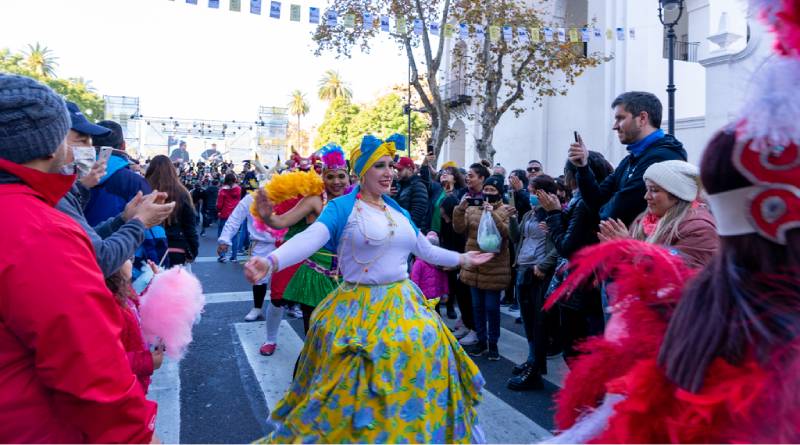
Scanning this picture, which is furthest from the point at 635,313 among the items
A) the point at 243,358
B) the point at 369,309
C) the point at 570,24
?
the point at 570,24

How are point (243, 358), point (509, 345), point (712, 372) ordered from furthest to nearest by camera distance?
1. point (509, 345)
2. point (243, 358)
3. point (712, 372)

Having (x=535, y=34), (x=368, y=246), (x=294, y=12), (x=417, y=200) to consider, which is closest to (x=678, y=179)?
(x=368, y=246)

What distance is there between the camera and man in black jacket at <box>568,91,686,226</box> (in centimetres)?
356

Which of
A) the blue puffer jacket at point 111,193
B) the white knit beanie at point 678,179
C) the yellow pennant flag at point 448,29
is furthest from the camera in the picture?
the yellow pennant flag at point 448,29

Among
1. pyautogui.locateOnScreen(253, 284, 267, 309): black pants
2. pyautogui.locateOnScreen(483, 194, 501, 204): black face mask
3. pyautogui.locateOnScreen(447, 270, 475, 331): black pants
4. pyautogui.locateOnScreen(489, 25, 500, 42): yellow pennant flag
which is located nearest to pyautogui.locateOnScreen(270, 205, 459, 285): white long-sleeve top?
pyautogui.locateOnScreen(483, 194, 501, 204): black face mask

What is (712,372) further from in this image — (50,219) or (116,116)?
(116,116)

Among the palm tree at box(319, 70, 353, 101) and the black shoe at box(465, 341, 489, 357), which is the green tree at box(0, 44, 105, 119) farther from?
the black shoe at box(465, 341, 489, 357)

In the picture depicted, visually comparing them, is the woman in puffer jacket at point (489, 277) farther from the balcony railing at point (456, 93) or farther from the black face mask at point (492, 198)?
the balcony railing at point (456, 93)

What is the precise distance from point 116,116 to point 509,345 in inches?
1110

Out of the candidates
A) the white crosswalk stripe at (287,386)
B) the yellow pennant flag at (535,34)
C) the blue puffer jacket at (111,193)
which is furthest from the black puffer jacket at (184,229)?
the yellow pennant flag at (535,34)

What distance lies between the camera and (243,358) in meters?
5.53

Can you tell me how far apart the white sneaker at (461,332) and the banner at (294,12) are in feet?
29.4

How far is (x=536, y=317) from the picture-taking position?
475cm

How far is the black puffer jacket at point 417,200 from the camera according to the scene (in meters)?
7.41
